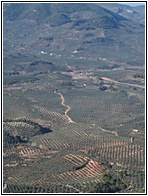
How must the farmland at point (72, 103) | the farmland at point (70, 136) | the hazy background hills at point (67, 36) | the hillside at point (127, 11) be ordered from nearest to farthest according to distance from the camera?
the farmland at point (70, 136) < the farmland at point (72, 103) < the hazy background hills at point (67, 36) < the hillside at point (127, 11)

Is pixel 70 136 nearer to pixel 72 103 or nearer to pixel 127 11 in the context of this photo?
pixel 72 103

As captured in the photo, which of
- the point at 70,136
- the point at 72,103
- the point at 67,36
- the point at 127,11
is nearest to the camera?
the point at 70,136

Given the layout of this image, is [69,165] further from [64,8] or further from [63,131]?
[64,8]

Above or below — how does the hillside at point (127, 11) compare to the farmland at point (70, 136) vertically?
below

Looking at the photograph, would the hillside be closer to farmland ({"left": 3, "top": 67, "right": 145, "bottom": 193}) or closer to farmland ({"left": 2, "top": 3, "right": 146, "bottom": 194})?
farmland ({"left": 2, "top": 3, "right": 146, "bottom": 194})

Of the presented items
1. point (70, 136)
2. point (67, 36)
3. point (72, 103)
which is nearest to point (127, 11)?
point (67, 36)

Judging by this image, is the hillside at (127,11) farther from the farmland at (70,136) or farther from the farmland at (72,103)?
the farmland at (70,136)

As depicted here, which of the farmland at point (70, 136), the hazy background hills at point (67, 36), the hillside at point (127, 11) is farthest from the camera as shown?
the hillside at point (127, 11)

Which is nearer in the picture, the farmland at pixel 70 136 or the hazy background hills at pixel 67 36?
the farmland at pixel 70 136

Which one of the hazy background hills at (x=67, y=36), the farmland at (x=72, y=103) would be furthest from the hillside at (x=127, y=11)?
the farmland at (x=72, y=103)
